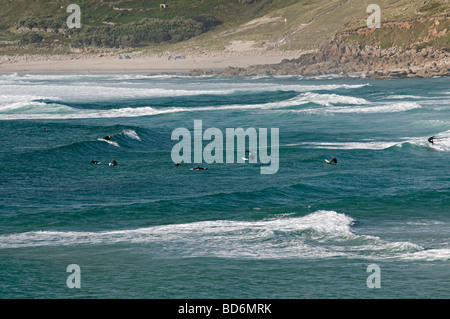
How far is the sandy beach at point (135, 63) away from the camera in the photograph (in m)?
131

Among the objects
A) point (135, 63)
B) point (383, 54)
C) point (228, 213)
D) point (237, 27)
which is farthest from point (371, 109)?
point (237, 27)

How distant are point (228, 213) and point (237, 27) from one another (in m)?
138

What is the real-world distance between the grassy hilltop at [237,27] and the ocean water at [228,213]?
171 feet

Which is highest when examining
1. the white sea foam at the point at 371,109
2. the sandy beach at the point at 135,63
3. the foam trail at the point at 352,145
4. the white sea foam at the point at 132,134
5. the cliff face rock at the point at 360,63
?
the sandy beach at the point at 135,63

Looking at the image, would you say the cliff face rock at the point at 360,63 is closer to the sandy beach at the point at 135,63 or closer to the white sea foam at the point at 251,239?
the sandy beach at the point at 135,63

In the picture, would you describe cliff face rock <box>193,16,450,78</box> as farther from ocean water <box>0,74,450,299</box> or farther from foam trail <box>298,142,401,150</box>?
Answer: foam trail <box>298,142,401,150</box>

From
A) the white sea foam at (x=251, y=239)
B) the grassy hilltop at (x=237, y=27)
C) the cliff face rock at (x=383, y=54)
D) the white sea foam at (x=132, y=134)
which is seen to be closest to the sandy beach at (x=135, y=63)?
the grassy hilltop at (x=237, y=27)

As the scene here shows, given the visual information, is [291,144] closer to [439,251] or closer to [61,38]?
[439,251]

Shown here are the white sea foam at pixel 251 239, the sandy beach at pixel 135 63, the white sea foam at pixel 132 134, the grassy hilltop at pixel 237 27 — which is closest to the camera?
the white sea foam at pixel 251 239

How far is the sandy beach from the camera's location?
131375 mm

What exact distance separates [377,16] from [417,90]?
37.8 m

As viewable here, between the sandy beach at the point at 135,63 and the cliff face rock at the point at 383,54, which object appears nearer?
the cliff face rock at the point at 383,54

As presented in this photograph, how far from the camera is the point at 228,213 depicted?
91.7ft
